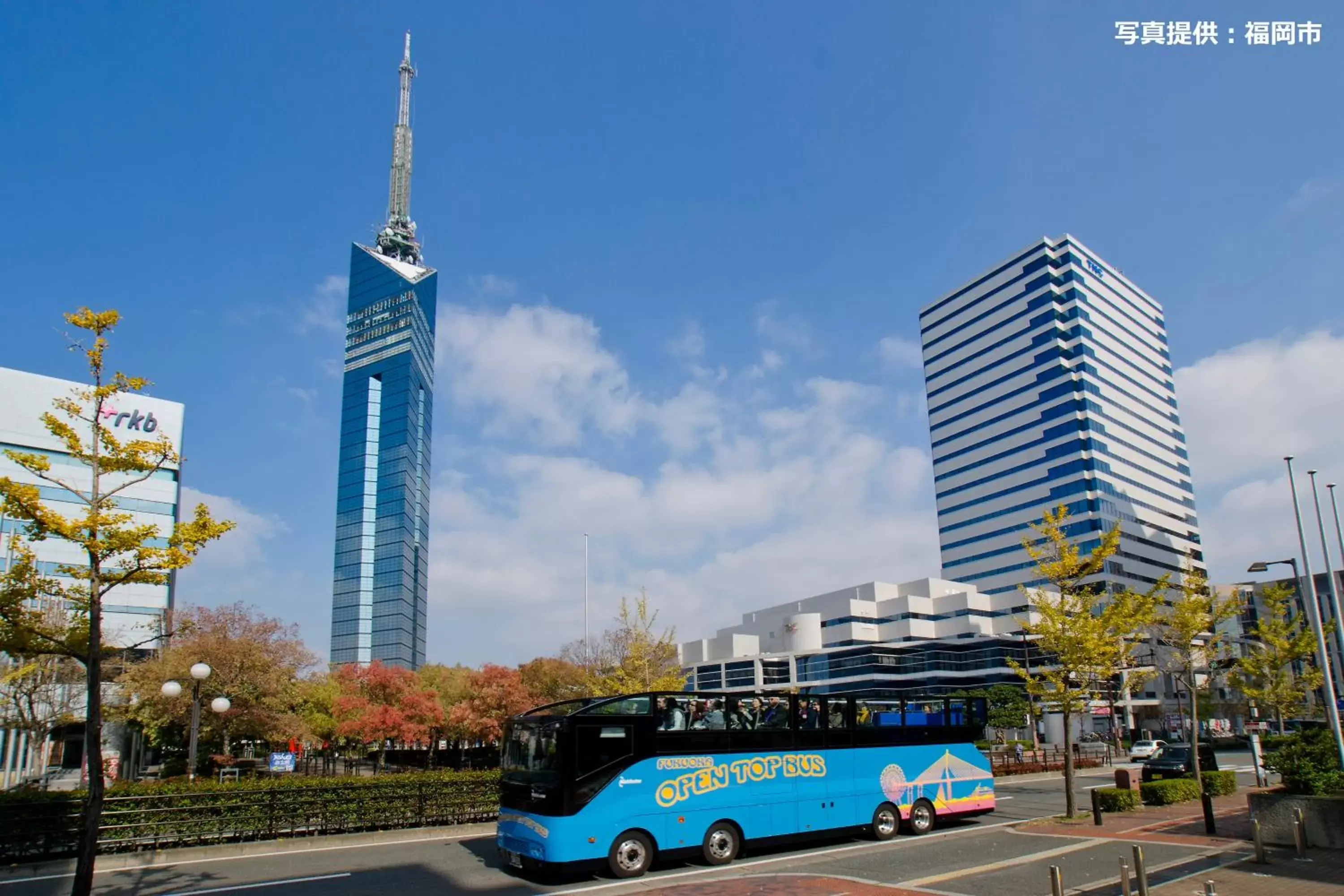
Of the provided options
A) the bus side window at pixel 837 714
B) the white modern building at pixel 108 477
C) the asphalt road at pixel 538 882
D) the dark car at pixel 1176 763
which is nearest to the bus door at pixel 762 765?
the asphalt road at pixel 538 882

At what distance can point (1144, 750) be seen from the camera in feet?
171

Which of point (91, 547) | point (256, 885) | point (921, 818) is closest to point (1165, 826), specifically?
point (921, 818)

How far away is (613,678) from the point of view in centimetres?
3750

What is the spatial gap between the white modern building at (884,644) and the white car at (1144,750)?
4216 centimetres

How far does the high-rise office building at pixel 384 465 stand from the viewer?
146 meters

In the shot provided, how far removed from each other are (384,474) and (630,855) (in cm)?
14443

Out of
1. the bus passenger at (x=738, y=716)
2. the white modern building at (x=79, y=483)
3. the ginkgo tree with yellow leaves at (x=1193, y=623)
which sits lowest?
the bus passenger at (x=738, y=716)

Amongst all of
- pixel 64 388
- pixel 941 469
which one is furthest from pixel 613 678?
pixel 941 469

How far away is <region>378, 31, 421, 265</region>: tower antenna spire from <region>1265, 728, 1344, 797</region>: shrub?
579 feet

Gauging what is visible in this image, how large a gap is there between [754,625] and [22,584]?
359 feet

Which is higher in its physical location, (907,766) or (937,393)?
(937,393)

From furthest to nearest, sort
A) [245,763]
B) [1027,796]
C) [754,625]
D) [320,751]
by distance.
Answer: [754,625] < [320,751] < [245,763] < [1027,796]

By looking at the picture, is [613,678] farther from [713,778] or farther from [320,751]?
[320,751]

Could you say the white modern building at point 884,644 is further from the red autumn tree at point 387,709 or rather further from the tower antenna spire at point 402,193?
the tower antenna spire at point 402,193
